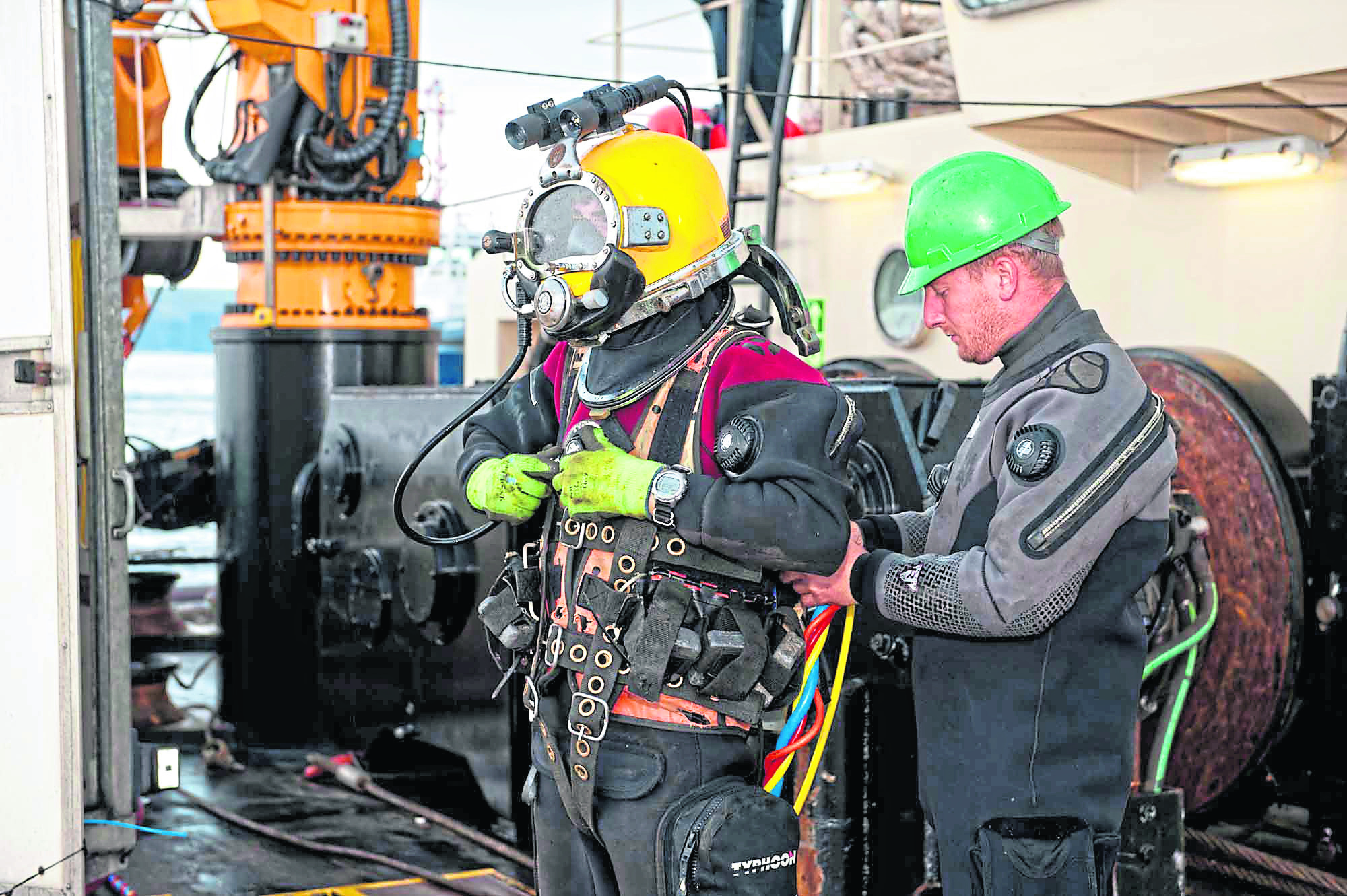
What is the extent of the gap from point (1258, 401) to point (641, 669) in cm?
338

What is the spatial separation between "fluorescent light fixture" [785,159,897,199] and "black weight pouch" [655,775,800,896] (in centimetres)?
580

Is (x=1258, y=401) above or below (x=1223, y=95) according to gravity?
below

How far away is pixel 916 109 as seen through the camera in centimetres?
898

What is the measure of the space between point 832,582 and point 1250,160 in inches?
157

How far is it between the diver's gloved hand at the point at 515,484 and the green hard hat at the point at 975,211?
766 mm

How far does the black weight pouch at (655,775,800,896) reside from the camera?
2.66m

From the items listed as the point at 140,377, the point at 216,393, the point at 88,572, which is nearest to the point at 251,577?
the point at 216,393

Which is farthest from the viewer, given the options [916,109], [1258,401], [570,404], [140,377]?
[140,377]

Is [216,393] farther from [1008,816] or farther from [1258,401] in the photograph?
[1008,816]

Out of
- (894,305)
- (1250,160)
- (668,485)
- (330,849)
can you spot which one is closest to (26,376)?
(668,485)

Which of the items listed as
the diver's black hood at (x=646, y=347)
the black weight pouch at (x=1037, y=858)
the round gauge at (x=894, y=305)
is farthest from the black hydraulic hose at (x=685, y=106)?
the round gauge at (x=894, y=305)

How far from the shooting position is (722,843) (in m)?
2.66

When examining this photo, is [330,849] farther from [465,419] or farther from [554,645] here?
[554,645]

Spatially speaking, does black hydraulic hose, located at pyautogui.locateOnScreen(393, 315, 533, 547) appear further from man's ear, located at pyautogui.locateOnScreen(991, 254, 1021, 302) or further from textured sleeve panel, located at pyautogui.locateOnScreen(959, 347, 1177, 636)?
textured sleeve panel, located at pyautogui.locateOnScreen(959, 347, 1177, 636)
